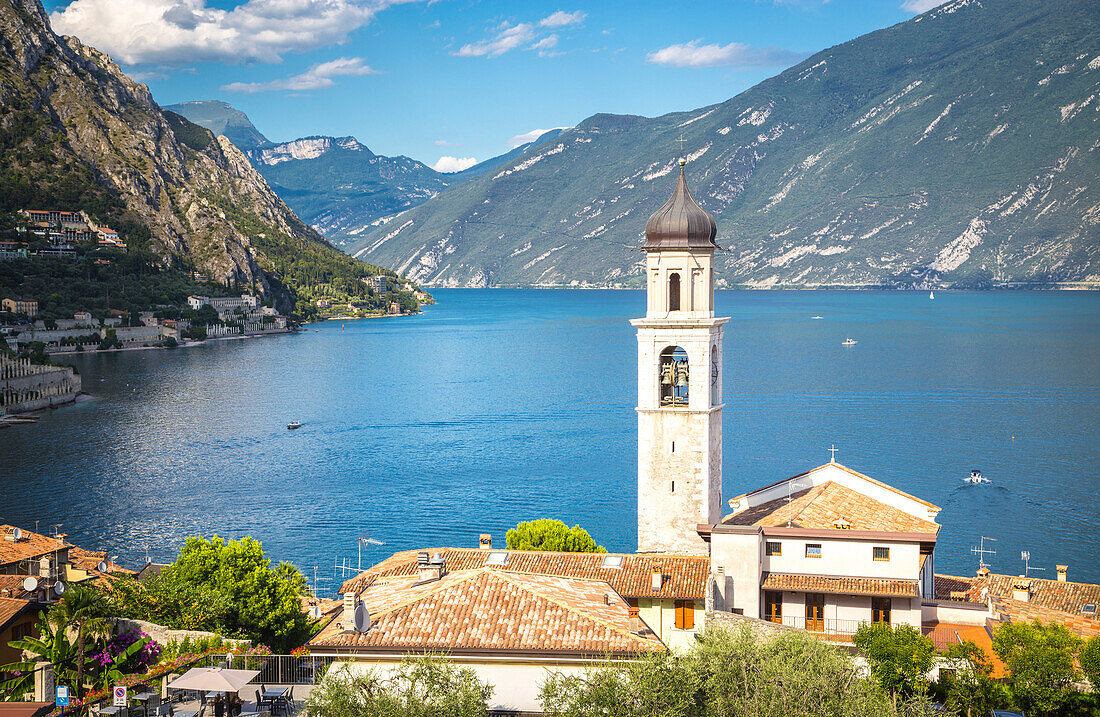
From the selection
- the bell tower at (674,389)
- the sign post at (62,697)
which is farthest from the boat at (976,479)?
the sign post at (62,697)

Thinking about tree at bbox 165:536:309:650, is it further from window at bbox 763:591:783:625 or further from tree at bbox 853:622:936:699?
tree at bbox 853:622:936:699

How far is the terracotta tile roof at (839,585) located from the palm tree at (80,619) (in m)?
16.2

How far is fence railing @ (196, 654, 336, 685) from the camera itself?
2472 centimetres

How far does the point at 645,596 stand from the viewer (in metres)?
27.7

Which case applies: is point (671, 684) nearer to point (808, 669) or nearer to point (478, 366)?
point (808, 669)

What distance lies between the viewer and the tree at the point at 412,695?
61.0 ft

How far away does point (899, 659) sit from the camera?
23750 millimetres

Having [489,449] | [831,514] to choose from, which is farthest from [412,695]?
[489,449]

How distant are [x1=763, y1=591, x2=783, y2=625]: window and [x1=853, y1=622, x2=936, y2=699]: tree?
3.30 meters

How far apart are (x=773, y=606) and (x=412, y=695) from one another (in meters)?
12.5

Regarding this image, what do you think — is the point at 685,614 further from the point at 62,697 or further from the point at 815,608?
the point at 62,697

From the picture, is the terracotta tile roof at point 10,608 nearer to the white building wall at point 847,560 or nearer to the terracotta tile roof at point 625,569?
the terracotta tile roof at point 625,569

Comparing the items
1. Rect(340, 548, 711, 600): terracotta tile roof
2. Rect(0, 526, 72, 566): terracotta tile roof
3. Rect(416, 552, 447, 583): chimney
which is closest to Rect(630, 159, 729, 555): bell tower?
Rect(340, 548, 711, 600): terracotta tile roof

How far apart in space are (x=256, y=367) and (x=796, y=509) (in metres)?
148
